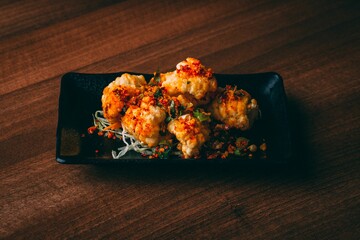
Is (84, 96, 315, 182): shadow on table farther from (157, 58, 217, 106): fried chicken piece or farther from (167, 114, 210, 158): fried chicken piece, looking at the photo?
(157, 58, 217, 106): fried chicken piece

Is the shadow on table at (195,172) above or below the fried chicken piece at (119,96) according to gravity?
below

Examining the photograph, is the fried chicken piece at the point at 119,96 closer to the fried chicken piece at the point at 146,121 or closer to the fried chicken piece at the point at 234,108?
the fried chicken piece at the point at 146,121

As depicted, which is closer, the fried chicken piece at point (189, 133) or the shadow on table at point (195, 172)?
the fried chicken piece at point (189, 133)

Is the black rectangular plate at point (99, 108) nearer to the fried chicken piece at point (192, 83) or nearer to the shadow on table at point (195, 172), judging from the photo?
the shadow on table at point (195, 172)

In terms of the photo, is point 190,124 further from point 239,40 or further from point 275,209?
point 239,40

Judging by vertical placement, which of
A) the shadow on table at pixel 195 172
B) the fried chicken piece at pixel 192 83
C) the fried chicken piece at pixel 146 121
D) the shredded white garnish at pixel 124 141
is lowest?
the shadow on table at pixel 195 172

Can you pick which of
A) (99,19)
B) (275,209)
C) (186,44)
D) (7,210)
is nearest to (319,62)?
(186,44)

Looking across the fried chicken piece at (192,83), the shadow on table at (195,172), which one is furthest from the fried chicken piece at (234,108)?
the shadow on table at (195,172)
